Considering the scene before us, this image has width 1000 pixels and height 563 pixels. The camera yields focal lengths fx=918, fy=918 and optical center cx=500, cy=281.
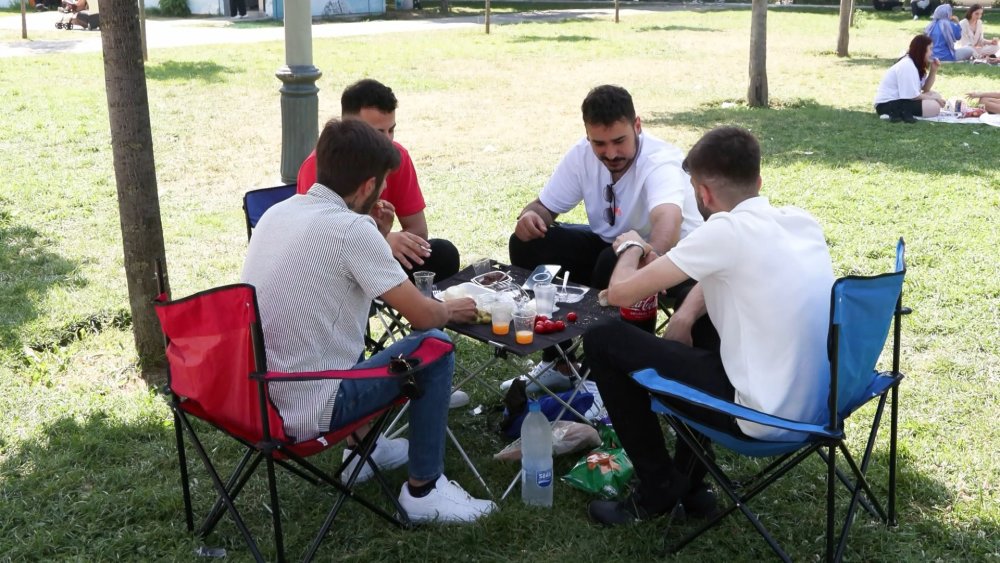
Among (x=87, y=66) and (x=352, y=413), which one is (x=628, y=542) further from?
(x=87, y=66)

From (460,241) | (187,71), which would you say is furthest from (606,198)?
(187,71)

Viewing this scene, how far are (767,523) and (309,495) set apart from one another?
1.66 m

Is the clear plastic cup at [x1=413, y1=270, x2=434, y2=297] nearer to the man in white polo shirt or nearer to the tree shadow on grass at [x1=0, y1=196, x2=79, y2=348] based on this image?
the man in white polo shirt

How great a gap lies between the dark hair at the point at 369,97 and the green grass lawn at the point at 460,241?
1.34 metres

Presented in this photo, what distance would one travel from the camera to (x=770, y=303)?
8.98ft

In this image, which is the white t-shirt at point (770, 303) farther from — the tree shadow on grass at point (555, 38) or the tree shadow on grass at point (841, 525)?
the tree shadow on grass at point (555, 38)

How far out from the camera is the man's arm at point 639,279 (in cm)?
289

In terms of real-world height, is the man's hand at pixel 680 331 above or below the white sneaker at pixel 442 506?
above

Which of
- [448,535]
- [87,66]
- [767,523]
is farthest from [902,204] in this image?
[87,66]

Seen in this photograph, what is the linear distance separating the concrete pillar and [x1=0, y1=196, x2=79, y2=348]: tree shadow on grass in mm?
1555

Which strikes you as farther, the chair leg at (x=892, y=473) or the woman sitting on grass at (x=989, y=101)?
the woman sitting on grass at (x=989, y=101)

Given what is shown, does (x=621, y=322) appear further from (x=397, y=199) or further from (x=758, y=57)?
(x=758, y=57)

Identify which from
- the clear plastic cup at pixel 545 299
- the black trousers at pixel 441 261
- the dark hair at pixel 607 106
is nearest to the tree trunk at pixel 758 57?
the dark hair at pixel 607 106

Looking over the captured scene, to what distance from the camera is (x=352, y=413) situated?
2.92 metres
